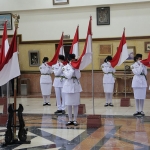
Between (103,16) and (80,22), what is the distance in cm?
111

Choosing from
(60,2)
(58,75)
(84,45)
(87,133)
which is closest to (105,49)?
(84,45)

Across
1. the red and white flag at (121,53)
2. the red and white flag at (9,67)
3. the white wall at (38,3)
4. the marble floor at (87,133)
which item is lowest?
the marble floor at (87,133)

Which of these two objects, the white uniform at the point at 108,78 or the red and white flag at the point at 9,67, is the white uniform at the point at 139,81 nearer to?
the white uniform at the point at 108,78

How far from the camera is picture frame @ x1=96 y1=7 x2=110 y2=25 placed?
15.1m

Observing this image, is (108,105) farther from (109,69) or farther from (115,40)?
(115,40)

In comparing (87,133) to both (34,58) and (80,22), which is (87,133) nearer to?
(80,22)

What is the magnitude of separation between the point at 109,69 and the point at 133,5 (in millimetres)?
4610

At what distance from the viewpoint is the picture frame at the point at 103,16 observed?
1514 centimetres

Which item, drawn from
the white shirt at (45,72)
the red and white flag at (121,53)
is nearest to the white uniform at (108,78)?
the red and white flag at (121,53)

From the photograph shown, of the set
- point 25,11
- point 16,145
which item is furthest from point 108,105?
point 25,11

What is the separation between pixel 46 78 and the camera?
1214 centimetres

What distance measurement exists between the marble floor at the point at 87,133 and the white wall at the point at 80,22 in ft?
17.9

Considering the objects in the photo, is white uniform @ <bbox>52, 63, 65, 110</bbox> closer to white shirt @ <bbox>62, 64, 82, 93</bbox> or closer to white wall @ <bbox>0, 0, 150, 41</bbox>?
white shirt @ <bbox>62, 64, 82, 93</bbox>

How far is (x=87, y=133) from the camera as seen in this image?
7.31m
